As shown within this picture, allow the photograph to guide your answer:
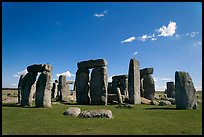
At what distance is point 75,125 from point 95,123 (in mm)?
701

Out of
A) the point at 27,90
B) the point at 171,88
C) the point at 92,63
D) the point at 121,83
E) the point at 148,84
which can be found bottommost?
the point at 27,90

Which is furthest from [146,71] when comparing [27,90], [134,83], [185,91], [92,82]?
[27,90]

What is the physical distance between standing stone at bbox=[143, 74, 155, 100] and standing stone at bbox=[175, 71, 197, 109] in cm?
907

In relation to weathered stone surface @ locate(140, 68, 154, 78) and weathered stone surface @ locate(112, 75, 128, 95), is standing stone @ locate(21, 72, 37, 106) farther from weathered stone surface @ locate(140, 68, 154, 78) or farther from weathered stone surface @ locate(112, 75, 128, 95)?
weathered stone surface @ locate(140, 68, 154, 78)

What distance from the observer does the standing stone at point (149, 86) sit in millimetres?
22125

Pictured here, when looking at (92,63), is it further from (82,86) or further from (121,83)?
(121,83)

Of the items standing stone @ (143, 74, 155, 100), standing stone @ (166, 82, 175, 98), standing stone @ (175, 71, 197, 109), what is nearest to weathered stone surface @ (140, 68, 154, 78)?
standing stone @ (143, 74, 155, 100)

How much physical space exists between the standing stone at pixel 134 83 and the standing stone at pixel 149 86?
356cm

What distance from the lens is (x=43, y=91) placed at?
43.8ft

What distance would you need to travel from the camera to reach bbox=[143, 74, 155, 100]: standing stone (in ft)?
72.6

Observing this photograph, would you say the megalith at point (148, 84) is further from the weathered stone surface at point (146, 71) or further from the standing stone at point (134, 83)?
the standing stone at point (134, 83)

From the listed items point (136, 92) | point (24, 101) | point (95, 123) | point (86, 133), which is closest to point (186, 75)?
point (136, 92)

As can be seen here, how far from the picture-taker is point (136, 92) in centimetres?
1836

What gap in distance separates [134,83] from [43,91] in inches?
307
